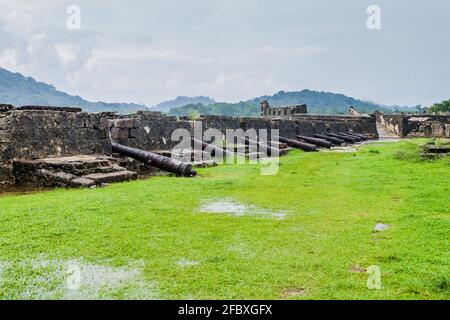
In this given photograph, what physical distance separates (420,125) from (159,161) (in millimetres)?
29970

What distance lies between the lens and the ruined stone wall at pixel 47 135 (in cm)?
981

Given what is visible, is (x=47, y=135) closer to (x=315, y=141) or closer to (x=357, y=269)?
(x=357, y=269)

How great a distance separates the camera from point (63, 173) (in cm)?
955

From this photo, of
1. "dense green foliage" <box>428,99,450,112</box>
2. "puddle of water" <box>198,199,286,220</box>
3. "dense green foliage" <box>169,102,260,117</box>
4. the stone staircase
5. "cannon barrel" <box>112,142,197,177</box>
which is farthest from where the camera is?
"dense green foliage" <box>169,102,260,117</box>

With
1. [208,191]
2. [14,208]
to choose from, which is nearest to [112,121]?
[208,191]

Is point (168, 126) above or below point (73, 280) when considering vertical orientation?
above

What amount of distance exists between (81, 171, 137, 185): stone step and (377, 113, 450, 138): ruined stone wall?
2912 cm

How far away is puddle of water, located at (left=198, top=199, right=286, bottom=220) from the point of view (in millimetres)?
6879

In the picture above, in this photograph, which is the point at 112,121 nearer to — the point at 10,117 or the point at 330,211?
the point at 10,117

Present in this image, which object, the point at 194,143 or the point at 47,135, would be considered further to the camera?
the point at 194,143

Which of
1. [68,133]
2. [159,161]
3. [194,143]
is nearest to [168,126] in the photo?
[194,143]

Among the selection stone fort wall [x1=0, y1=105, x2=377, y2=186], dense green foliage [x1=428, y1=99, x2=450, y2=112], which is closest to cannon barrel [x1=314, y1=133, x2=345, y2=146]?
stone fort wall [x1=0, y1=105, x2=377, y2=186]

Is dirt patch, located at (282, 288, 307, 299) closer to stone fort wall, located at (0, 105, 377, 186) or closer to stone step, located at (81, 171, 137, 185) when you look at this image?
stone step, located at (81, 171, 137, 185)
